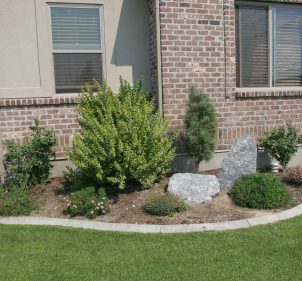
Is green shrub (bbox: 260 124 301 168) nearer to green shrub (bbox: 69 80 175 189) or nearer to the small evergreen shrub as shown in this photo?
the small evergreen shrub

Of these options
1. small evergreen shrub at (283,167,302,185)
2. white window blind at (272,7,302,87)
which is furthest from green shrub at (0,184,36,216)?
white window blind at (272,7,302,87)

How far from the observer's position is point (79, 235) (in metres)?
4.41

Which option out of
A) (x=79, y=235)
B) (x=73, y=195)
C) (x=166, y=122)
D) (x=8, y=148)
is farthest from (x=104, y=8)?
(x=79, y=235)

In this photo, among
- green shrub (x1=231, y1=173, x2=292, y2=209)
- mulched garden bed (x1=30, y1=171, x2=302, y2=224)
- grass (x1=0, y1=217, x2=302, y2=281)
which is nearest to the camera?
grass (x1=0, y1=217, x2=302, y2=281)

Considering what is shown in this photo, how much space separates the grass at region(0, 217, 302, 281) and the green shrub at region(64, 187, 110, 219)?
0.52 meters

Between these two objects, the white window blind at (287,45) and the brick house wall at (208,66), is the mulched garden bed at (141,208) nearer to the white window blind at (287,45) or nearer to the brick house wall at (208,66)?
the brick house wall at (208,66)

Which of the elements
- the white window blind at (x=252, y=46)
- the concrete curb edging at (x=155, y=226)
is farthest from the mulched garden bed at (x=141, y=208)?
the white window blind at (x=252, y=46)

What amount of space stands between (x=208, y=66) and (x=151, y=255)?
4189 mm

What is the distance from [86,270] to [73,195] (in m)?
1.86

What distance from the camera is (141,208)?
206 inches

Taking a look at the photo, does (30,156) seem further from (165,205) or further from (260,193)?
(260,193)

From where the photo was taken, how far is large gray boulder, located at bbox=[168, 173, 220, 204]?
5410 mm

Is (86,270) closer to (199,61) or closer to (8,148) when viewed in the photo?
(8,148)

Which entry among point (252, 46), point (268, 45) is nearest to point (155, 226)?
point (252, 46)
